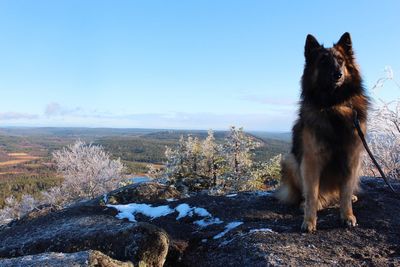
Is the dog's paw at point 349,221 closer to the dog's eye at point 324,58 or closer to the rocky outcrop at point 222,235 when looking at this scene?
the rocky outcrop at point 222,235

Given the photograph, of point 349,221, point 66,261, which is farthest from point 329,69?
point 66,261

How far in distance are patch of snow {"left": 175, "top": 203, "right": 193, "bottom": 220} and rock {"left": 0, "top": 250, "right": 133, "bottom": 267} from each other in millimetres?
2493

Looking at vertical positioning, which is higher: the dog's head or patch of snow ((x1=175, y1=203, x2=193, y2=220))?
the dog's head

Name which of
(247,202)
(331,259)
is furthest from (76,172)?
(331,259)

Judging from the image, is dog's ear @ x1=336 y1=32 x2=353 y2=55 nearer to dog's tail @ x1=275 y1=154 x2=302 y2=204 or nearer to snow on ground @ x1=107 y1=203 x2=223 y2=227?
dog's tail @ x1=275 y1=154 x2=302 y2=204

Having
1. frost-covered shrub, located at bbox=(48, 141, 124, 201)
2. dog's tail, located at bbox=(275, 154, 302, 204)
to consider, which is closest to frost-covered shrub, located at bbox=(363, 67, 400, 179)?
dog's tail, located at bbox=(275, 154, 302, 204)

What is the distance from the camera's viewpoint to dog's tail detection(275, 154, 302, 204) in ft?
21.0

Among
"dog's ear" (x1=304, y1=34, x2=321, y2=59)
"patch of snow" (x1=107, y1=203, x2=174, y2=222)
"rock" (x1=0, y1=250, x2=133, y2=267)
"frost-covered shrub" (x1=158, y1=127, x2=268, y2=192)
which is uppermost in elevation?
"dog's ear" (x1=304, y1=34, x2=321, y2=59)

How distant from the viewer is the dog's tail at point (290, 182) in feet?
21.0

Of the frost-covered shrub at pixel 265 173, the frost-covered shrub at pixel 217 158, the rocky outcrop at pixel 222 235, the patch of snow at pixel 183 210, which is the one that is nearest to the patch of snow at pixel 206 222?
the rocky outcrop at pixel 222 235

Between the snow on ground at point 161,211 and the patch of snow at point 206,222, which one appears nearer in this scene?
the patch of snow at point 206,222

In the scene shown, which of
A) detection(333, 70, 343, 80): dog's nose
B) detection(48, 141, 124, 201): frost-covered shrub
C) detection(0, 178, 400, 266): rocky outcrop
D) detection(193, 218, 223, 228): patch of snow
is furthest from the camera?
detection(48, 141, 124, 201): frost-covered shrub

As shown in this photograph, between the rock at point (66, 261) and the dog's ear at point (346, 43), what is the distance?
404cm

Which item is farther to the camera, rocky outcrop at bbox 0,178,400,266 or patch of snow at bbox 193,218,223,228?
patch of snow at bbox 193,218,223,228
